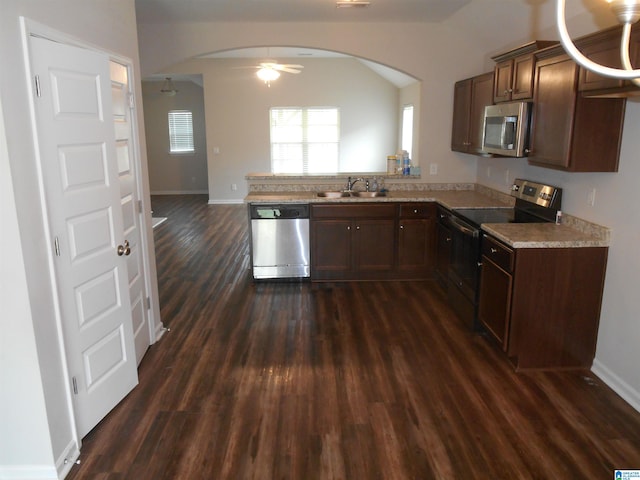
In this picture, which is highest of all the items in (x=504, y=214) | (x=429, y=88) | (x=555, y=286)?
(x=429, y=88)

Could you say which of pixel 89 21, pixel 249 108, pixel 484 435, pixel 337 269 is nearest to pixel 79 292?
pixel 89 21

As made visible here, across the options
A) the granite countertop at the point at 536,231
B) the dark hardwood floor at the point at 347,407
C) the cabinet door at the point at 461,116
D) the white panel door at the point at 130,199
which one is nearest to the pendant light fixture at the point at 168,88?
the granite countertop at the point at 536,231

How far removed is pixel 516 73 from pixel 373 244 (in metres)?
2.12

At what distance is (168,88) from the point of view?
35.2ft

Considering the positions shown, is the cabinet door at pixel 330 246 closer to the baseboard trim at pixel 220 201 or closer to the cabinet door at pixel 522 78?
the cabinet door at pixel 522 78

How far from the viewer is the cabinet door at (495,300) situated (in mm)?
3238

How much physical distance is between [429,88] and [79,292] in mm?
4195

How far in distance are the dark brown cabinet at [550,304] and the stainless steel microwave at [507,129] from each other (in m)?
0.85

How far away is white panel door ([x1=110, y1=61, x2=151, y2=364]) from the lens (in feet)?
9.94

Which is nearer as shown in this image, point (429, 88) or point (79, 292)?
point (79, 292)

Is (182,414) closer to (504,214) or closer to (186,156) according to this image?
(504,214)

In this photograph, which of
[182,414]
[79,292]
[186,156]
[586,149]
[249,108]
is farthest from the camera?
[186,156]

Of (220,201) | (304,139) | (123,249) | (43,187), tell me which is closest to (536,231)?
(123,249)

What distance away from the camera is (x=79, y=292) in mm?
2492
